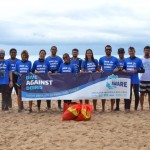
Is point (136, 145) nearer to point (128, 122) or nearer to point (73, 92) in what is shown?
point (128, 122)

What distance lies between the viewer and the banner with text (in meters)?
10.4

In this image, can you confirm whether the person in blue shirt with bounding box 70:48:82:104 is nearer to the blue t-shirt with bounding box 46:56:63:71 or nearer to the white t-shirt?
the blue t-shirt with bounding box 46:56:63:71

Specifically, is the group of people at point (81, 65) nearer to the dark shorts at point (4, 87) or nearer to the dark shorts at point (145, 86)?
the dark shorts at point (145, 86)

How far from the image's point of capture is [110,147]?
21.2ft

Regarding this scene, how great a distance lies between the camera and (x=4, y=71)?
1084 cm

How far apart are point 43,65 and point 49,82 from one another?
0.55 m

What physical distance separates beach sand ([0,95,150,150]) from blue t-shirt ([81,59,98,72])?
1346 mm

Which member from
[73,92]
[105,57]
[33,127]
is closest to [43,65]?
[73,92]

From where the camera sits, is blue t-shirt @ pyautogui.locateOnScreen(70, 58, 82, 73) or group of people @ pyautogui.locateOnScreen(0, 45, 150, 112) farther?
blue t-shirt @ pyautogui.locateOnScreen(70, 58, 82, 73)

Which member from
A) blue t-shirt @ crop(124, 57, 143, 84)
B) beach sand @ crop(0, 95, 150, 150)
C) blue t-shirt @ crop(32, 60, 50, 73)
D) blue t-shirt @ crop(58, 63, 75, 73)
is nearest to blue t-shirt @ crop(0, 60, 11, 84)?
blue t-shirt @ crop(32, 60, 50, 73)

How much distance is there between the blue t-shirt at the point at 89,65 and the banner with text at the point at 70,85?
150 millimetres

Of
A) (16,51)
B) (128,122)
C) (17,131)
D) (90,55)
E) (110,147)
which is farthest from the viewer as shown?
(16,51)

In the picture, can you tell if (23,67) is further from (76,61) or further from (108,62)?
(108,62)

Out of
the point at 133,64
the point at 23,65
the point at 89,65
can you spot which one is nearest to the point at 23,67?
the point at 23,65
